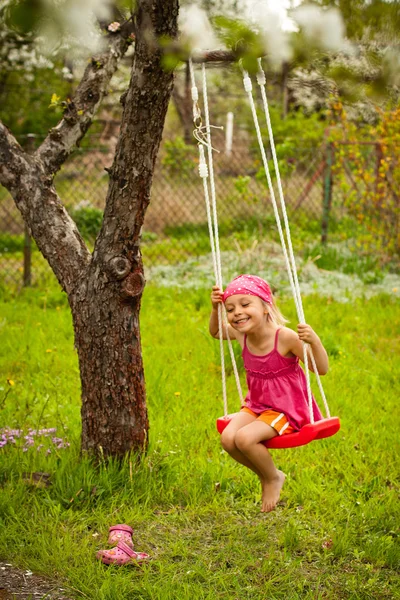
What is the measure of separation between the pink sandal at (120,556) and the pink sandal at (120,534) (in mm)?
29

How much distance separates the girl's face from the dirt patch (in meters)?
1.17

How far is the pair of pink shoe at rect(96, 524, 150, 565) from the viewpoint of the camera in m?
2.82

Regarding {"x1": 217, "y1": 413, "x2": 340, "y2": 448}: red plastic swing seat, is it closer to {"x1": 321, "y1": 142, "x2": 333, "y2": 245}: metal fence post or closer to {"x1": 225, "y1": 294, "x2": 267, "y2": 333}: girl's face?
{"x1": 225, "y1": 294, "x2": 267, "y2": 333}: girl's face

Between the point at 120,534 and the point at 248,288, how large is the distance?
1086 millimetres

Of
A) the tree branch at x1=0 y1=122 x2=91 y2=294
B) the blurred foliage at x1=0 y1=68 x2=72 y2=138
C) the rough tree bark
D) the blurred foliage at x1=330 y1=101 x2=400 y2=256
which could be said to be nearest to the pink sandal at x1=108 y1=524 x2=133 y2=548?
the rough tree bark

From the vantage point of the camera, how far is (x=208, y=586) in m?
2.75

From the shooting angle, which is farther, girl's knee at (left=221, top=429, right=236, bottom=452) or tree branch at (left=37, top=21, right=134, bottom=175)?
tree branch at (left=37, top=21, right=134, bottom=175)

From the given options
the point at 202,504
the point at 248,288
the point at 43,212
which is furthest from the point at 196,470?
the point at 43,212

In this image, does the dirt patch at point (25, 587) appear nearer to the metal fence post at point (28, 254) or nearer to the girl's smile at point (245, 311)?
the girl's smile at point (245, 311)

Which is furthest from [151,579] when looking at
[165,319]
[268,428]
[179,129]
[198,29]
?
[179,129]

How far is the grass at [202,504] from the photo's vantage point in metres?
2.81

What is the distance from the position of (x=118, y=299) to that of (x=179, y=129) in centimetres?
1503

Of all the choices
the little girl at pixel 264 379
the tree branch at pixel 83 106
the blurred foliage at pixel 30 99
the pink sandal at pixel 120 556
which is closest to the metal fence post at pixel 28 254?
the tree branch at pixel 83 106

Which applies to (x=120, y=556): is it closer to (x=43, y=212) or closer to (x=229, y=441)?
(x=229, y=441)
